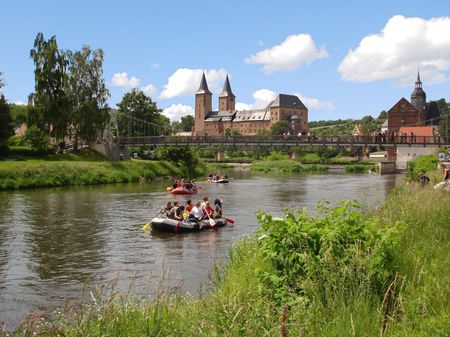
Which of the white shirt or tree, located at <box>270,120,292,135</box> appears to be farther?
tree, located at <box>270,120,292,135</box>

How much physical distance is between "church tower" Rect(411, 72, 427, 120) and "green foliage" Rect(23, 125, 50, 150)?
95682mm

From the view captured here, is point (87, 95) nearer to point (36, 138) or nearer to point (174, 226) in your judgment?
point (36, 138)

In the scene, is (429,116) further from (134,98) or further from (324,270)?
(324,270)

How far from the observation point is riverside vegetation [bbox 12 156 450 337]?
218 inches

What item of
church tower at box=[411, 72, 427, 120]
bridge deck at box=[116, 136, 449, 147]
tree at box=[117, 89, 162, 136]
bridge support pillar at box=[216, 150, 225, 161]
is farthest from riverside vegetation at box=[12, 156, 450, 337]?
church tower at box=[411, 72, 427, 120]

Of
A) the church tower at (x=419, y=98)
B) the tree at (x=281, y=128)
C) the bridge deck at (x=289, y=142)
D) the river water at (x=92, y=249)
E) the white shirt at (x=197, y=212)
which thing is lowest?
the river water at (x=92, y=249)

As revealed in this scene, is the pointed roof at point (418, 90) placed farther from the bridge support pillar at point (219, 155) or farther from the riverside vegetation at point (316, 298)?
the riverside vegetation at point (316, 298)

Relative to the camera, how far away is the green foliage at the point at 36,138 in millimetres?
49500

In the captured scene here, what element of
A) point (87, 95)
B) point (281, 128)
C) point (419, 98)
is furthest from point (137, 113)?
point (281, 128)

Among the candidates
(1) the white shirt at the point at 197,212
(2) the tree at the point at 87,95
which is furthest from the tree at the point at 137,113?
(1) the white shirt at the point at 197,212

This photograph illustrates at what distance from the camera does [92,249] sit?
1680 centimetres

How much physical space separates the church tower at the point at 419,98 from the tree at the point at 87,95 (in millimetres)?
88912

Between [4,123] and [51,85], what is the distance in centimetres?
610

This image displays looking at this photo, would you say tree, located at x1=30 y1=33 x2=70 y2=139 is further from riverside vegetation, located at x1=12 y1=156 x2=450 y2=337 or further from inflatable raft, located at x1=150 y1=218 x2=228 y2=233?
riverside vegetation, located at x1=12 y1=156 x2=450 y2=337
